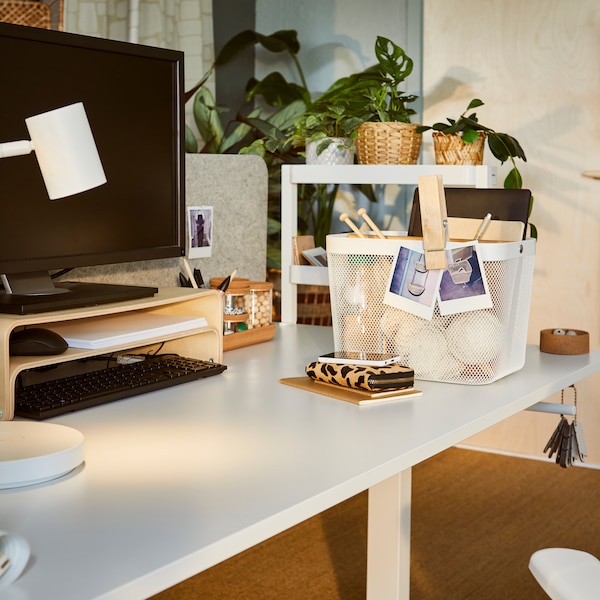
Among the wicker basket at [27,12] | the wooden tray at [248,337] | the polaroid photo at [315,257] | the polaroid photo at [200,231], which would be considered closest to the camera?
the wooden tray at [248,337]

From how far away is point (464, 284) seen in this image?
4.48 ft

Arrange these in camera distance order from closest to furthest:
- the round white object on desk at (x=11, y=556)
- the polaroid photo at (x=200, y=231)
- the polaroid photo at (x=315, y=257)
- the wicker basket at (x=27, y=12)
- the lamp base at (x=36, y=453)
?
the round white object on desk at (x=11, y=556) → the lamp base at (x=36, y=453) → the polaroid photo at (x=200, y=231) → the polaroid photo at (x=315, y=257) → the wicker basket at (x=27, y=12)

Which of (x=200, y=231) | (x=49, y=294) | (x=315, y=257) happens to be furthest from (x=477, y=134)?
(x=49, y=294)

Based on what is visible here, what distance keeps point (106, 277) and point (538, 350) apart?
0.78 meters

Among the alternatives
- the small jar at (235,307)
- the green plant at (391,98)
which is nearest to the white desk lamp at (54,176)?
the small jar at (235,307)

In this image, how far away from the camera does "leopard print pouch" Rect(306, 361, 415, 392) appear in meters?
1.29

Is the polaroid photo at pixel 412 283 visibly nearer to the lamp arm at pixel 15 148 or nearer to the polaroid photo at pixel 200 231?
the polaroid photo at pixel 200 231

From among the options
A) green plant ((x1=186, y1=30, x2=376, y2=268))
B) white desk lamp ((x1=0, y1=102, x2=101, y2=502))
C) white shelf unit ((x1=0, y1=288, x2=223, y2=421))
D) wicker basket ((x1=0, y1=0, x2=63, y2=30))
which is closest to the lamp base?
white desk lamp ((x1=0, y1=102, x2=101, y2=502))

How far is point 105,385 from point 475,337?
535 mm

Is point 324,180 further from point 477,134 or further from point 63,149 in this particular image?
point 63,149

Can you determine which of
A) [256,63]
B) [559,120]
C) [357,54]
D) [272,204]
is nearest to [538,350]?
[559,120]

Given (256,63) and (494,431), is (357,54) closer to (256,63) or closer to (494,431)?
(256,63)

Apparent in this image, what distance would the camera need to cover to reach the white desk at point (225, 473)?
77cm

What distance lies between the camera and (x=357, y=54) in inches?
136
